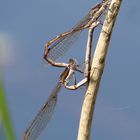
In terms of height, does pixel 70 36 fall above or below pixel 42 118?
above

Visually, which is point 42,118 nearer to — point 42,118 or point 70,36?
point 42,118

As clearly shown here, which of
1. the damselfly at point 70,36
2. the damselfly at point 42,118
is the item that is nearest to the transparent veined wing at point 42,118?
the damselfly at point 42,118

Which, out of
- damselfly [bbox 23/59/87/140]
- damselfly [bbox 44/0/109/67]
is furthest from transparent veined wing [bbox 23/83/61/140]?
A: damselfly [bbox 44/0/109/67]

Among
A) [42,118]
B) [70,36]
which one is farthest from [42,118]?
[70,36]

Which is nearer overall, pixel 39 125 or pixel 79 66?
pixel 79 66

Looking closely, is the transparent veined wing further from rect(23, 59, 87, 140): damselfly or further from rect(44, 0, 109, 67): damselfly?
rect(44, 0, 109, 67): damselfly

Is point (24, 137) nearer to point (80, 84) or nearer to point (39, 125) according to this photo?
point (39, 125)

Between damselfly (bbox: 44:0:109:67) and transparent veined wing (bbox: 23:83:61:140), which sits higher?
damselfly (bbox: 44:0:109:67)

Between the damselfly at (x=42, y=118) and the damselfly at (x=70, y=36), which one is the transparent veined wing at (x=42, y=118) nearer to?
the damselfly at (x=42, y=118)

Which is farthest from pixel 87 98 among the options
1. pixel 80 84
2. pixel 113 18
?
pixel 113 18

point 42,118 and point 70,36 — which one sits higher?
point 70,36

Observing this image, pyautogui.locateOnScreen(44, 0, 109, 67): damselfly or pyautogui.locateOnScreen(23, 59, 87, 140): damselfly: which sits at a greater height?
pyautogui.locateOnScreen(44, 0, 109, 67): damselfly
